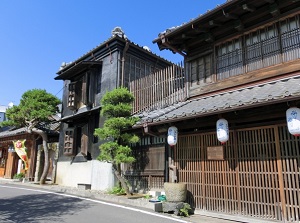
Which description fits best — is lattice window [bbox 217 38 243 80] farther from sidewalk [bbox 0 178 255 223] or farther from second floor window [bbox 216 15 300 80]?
sidewalk [bbox 0 178 255 223]

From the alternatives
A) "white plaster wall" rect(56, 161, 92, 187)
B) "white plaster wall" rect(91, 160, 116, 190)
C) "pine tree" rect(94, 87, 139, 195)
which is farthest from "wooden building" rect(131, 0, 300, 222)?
"white plaster wall" rect(56, 161, 92, 187)

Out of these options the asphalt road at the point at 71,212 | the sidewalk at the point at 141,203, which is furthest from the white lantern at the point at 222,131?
the asphalt road at the point at 71,212

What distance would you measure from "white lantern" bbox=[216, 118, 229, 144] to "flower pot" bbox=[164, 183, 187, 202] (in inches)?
87.9

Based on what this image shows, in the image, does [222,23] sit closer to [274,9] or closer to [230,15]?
[230,15]

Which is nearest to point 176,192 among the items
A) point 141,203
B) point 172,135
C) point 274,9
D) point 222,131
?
point 141,203

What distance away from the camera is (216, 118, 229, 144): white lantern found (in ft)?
27.7

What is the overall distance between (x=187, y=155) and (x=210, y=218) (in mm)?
2490

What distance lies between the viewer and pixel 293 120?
6953 mm

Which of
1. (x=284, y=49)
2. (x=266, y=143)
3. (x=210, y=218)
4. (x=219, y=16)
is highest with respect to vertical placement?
(x=219, y=16)

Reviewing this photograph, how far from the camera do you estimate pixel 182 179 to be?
1009 cm

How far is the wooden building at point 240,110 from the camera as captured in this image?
7.58 m

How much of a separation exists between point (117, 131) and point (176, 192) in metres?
4.31

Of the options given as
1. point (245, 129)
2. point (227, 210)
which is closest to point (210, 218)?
point (227, 210)

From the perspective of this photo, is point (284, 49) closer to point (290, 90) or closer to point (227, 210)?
point (290, 90)
